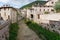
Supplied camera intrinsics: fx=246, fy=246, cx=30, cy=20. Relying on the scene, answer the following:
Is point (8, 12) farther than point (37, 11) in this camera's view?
No

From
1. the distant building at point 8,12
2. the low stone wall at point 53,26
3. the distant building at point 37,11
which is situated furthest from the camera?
the distant building at point 37,11

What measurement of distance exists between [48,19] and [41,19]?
72 centimetres

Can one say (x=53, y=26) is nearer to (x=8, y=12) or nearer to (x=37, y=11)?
(x=8, y=12)

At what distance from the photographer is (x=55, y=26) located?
16422 mm

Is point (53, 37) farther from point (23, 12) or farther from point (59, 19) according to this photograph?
point (23, 12)

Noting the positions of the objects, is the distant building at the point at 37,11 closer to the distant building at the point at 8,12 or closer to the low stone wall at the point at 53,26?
the distant building at the point at 8,12

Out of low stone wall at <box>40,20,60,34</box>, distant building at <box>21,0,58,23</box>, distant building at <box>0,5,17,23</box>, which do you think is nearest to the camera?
low stone wall at <box>40,20,60,34</box>

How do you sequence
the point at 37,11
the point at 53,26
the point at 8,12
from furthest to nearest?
the point at 37,11, the point at 8,12, the point at 53,26

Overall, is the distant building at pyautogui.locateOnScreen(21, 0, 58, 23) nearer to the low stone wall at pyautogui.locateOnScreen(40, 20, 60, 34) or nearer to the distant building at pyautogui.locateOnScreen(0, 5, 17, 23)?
the distant building at pyautogui.locateOnScreen(0, 5, 17, 23)

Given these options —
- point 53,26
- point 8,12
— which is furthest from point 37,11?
point 53,26

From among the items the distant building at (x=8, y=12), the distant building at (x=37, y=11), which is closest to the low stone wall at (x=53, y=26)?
the distant building at (x=37, y=11)

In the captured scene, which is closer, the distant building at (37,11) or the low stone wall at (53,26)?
the low stone wall at (53,26)

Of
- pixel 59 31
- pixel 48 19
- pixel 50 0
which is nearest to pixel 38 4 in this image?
pixel 50 0

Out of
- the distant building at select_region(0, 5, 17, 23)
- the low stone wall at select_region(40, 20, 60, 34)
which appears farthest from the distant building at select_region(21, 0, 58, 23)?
the low stone wall at select_region(40, 20, 60, 34)
